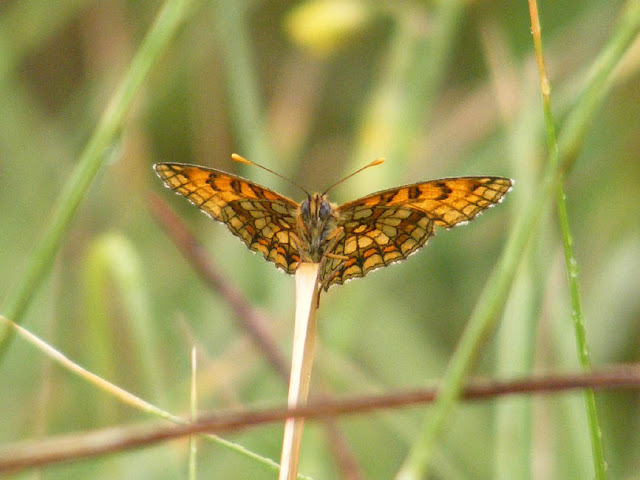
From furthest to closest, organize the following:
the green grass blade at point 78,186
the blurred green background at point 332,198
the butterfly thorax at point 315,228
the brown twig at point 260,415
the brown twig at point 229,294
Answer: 1. the blurred green background at point 332,198
2. the butterfly thorax at point 315,228
3. the brown twig at point 229,294
4. the green grass blade at point 78,186
5. the brown twig at point 260,415

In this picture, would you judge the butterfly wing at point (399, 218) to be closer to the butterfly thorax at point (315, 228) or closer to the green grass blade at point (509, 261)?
the butterfly thorax at point (315, 228)

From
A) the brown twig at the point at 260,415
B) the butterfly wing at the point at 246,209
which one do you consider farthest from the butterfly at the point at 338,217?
the brown twig at the point at 260,415

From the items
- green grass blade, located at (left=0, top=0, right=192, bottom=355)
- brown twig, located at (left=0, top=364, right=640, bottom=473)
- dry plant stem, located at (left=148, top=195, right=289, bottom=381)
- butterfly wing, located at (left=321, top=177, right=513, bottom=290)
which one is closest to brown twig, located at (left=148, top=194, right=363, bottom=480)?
dry plant stem, located at (left=148, top=195, right=289, bottom=381)

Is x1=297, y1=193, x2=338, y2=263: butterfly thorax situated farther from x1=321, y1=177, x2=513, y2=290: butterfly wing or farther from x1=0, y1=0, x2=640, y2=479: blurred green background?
x1=0, y1=0, x2=640, y2=479: blurred green background

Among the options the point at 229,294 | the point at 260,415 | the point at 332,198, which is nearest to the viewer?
the point at 260,415

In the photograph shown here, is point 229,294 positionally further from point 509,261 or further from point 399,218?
point 509,261

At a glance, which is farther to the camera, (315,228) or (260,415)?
(315,228)

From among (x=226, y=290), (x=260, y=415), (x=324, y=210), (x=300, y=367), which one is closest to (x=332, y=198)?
(x=324, y=210)
